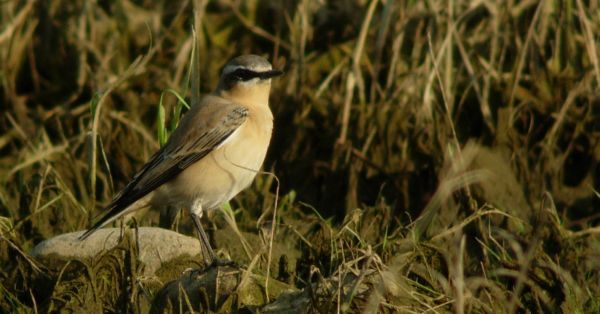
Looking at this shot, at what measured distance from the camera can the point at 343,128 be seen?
7852mm

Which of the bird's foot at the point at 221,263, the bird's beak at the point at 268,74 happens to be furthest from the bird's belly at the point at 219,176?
the bird's foot at the point at 221,263

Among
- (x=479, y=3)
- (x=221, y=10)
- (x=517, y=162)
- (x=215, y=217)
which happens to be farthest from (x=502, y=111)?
(x=221, y=10)

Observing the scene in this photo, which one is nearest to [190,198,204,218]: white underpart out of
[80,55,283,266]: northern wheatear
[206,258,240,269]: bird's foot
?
[80,55,283,266]: northern wheatear

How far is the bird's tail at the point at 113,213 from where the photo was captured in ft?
19.3

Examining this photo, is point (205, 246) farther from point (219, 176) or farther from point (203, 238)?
point (219, 176)

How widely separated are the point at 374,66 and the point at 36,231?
9.47 ft

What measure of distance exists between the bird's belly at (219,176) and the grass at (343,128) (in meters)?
0.31

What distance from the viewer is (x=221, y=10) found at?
950 cm

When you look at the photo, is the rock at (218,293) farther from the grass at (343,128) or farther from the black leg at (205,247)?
the black leg at (205,247)

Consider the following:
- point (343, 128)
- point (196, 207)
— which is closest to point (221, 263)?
point (196, 207)

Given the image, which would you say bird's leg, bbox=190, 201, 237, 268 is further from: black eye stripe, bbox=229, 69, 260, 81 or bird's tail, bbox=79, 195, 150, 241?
black eye stripe, bbox=229, 69, 260, 81

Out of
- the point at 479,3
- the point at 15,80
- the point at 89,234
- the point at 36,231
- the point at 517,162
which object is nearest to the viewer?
the point at 89,234

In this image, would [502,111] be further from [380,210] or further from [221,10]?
[221,10]

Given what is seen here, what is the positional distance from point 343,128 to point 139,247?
2456mm
